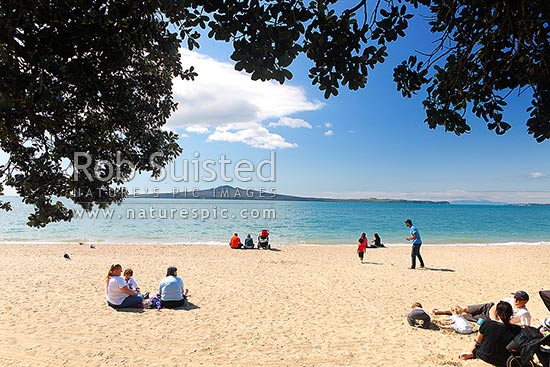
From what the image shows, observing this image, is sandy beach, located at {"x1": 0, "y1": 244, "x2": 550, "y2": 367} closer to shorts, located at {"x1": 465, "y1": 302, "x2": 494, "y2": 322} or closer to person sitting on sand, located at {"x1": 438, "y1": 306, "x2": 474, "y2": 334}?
person sitting on sand, located at {"x1": 438, "y1": 306, "x2": 474, "y2": 334}

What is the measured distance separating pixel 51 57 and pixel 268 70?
1844 mm

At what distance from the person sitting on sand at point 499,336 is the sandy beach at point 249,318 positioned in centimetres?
30

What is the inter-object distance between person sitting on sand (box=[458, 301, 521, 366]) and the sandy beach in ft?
0.99

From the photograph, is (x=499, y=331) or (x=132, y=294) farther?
(x=132, y=294)

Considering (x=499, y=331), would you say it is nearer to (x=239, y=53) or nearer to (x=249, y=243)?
(x=239, y=53)

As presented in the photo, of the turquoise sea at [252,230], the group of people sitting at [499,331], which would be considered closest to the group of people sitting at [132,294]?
the turquoise sea at [252,230]

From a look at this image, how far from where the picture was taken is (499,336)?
5336 mm

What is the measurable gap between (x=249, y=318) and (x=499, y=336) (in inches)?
191

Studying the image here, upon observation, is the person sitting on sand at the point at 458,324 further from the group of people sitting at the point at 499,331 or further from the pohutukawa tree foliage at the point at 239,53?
the pohutukawa tree foliage at the point at 239,53

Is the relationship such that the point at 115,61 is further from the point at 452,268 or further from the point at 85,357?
the point at 452,268

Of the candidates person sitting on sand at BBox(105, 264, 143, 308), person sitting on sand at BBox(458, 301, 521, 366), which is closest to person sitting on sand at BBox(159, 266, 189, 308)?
person sitting on sand at BBox(105, 264, 143, 308)

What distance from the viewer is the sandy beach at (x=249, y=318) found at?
5.85 metres

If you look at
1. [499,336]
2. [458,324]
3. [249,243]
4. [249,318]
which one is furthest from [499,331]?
[249,243]

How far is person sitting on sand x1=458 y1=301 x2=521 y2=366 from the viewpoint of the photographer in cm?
528
